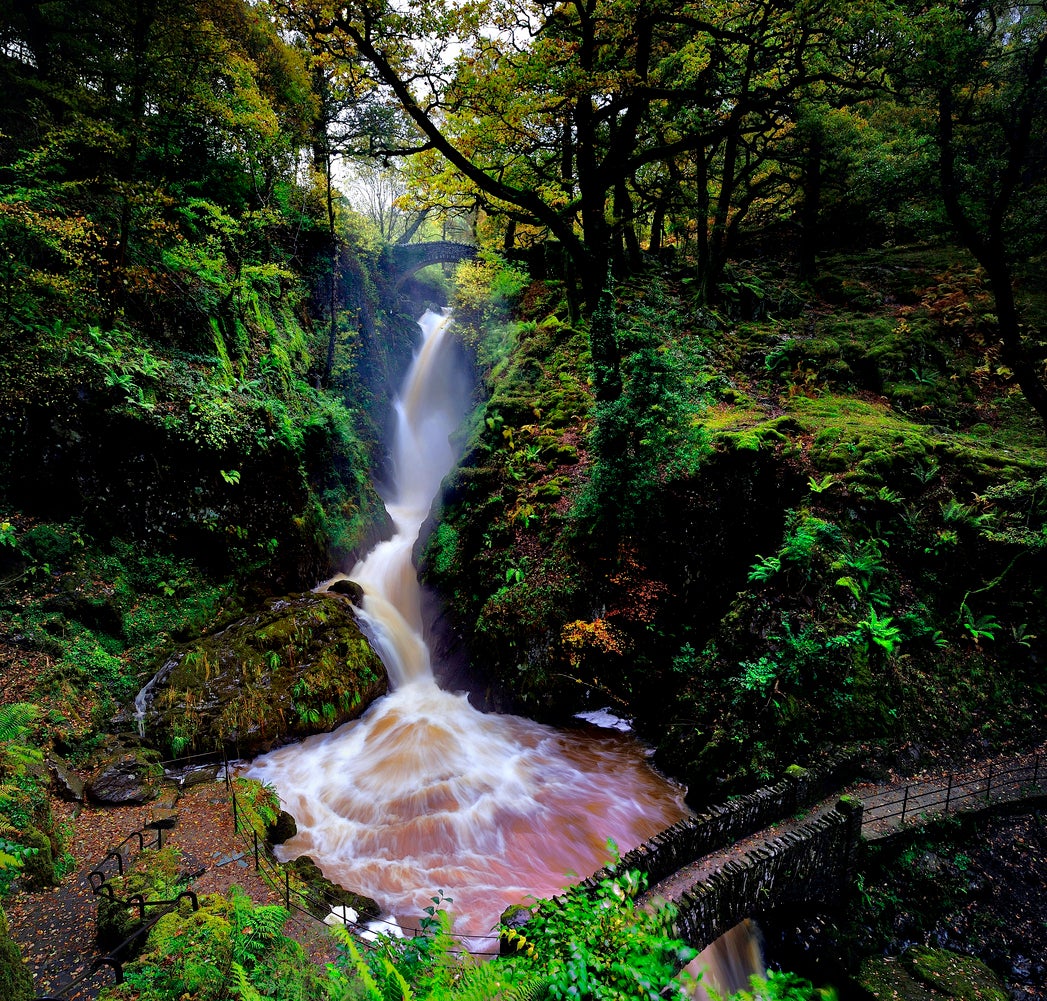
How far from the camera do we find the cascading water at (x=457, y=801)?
6727 millimetres

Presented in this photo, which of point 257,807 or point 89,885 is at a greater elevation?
point 89,885

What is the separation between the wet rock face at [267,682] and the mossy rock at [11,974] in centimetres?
564

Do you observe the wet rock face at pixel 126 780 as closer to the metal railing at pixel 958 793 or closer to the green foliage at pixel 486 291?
the metal railing at pixel 958 793

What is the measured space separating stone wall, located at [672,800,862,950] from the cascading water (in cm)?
199

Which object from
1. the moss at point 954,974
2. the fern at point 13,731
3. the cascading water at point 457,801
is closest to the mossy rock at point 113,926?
the fern at point 13,731

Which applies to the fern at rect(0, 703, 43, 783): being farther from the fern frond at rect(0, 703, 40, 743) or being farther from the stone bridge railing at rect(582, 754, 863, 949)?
the stone bridge railing at rect(582, 754, 863, 949)

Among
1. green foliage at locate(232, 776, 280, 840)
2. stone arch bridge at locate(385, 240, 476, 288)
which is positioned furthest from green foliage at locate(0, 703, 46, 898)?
stone arch bridge at locate(385, 240, 476, 288)

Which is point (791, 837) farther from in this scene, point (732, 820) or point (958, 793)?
point (958, 793)

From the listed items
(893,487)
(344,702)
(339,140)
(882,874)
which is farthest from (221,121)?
(882,874)

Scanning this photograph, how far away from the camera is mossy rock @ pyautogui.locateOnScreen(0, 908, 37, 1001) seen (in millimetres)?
2688

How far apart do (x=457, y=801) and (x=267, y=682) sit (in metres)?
4.13

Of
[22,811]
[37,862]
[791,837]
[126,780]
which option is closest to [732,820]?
[791,837]

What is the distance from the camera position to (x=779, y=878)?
5391 mm

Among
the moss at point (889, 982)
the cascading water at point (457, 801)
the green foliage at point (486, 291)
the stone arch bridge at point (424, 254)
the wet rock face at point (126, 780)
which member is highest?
the stone arch bridge at point (424, 254)
